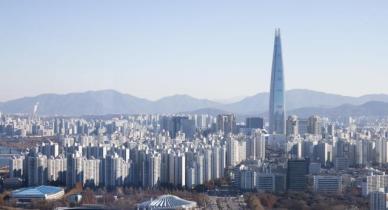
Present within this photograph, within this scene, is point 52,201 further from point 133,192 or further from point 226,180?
point 226,180

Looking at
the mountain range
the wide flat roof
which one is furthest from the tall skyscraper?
the mountain range

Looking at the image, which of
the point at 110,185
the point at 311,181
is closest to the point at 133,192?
the point at 110,185

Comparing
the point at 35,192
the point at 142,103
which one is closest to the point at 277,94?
the point at 35,192

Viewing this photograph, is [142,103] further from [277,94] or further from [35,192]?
[35,192]

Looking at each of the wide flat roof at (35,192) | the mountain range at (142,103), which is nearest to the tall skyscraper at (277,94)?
the wide flat roof at (35,192)

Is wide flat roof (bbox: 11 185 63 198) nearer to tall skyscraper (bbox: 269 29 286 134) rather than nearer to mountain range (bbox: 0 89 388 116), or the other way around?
tall skyscraper (bbox: 269 29 286 134)

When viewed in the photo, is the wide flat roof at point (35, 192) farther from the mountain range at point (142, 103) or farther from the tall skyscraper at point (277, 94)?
the mountain range at point (142, 103)
